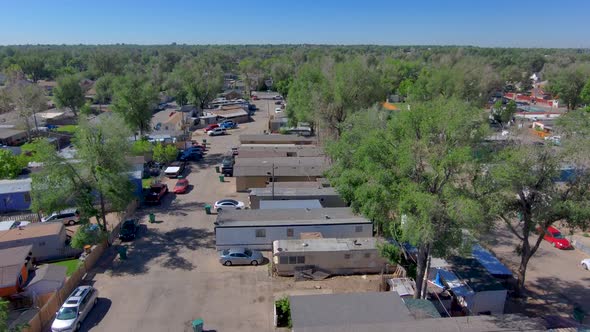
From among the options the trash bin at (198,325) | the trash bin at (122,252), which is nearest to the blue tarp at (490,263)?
the trash bin at (198,325)

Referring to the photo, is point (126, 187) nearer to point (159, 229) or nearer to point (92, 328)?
point (159, 229)

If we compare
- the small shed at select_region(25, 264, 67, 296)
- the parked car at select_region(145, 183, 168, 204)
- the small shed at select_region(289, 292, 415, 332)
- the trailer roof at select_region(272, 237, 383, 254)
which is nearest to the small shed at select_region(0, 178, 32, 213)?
the parked car at select_region(145, 183, 168, 204)

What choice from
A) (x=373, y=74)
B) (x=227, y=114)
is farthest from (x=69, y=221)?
(x=227, y=114)

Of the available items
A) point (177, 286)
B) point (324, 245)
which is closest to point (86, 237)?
point (177, 286)

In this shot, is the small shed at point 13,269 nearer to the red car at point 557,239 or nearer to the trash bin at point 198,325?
the trash bin at point 198,325

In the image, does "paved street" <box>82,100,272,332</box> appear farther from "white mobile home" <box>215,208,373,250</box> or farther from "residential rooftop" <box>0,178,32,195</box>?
"residential rooftop" <box>0,178,32,195</box>
